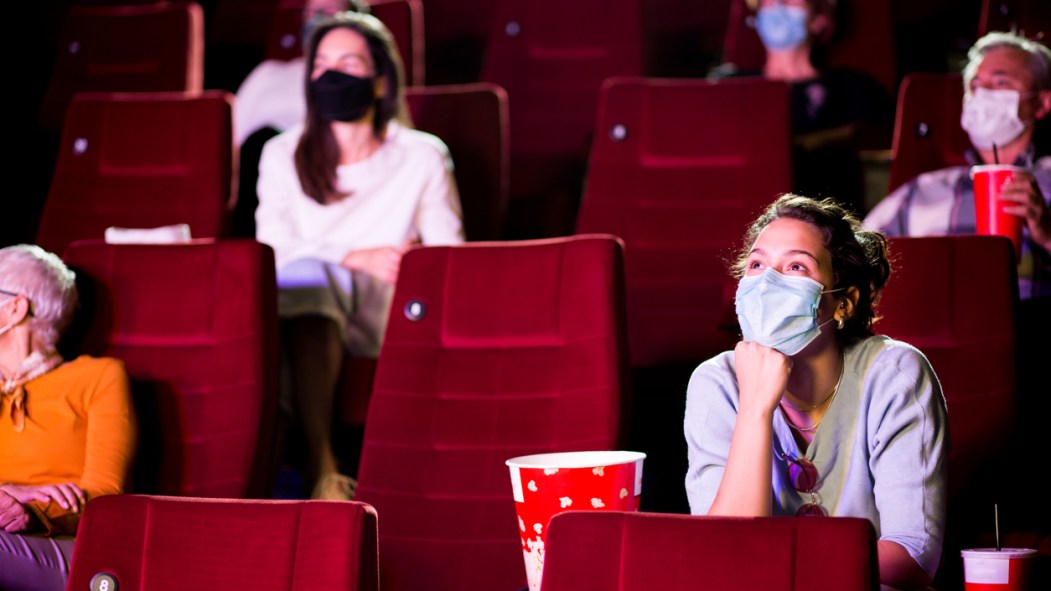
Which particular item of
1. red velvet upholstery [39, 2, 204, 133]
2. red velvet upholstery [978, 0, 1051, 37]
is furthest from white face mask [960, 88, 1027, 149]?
red velvet upholstery [39, 2, 204, 133]

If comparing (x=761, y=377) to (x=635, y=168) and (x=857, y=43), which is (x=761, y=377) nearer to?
(x=635, y=168)

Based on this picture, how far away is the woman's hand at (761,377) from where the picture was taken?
1472mm

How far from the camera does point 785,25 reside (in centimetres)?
343

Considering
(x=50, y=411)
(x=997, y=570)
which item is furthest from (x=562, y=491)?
(x=50, y=411)

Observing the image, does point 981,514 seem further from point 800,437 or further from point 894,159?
point 894,159

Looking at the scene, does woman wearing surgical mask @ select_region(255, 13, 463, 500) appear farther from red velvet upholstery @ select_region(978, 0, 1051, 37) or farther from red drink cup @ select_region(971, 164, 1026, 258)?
red velvet upholstery @ select_region(978, 0, 1051, 37)

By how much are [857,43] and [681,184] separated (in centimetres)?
112

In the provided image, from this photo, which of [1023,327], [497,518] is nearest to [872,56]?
[1023,327]

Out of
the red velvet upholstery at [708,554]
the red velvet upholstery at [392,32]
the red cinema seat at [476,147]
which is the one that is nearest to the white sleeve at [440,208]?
the red cinema seat at [476,147]

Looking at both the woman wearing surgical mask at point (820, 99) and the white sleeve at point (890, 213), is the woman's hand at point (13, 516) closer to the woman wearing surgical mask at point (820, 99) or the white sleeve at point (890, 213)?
the white sleeve at point (890, 213)

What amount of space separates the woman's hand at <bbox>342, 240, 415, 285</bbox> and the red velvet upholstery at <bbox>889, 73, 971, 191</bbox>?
1.16 m

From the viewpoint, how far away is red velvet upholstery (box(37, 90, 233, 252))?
9.80ft

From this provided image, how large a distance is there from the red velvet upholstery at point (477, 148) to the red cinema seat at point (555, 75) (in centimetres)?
38

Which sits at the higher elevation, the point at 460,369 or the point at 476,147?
the point at 476,147
